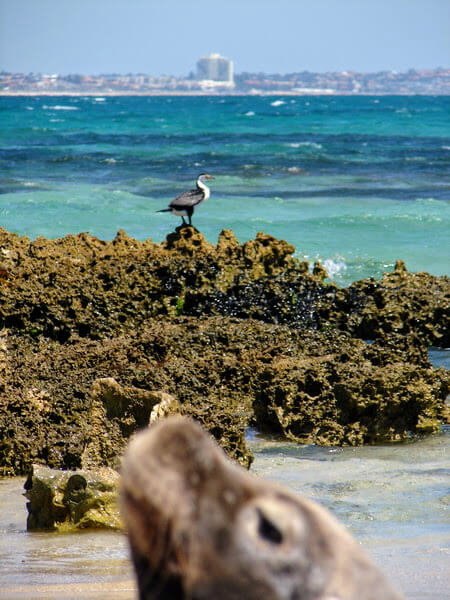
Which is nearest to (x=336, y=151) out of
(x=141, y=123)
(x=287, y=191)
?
Result: (x=287, y=191)

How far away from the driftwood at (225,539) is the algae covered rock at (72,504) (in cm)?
307

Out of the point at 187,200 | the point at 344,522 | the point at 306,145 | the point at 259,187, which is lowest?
the point at 259,187

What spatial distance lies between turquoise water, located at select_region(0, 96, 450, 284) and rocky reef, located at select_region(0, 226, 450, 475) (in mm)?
4771

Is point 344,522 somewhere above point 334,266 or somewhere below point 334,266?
above

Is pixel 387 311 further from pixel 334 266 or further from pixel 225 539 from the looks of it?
pixel 225 539

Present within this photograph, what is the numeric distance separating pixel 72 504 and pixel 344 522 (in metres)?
1.31

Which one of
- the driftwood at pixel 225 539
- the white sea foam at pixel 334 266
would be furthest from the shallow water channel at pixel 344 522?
the white sea foam at pixel 334 266

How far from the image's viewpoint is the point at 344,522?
4.40m

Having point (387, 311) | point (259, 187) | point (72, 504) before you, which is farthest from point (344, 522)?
point (259, 187)

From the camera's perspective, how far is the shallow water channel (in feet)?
11.4

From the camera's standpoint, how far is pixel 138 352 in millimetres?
6461

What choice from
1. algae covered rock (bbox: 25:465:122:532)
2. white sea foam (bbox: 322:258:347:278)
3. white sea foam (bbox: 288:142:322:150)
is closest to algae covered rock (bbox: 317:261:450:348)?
algae covered rock (bbox: 25:465:122:532)

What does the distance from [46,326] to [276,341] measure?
1.90m

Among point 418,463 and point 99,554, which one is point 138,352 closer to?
point 418,463
